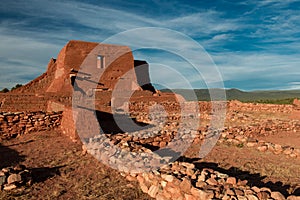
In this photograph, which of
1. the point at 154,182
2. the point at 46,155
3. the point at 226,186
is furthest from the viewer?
the point at 46,155

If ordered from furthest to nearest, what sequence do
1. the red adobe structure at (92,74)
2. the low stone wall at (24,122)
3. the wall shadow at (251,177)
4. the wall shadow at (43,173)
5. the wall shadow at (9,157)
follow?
the red adobe structure at (92,74)
the low stone wall at (24,122)
the wall shadow at (9,157)
the wall shadow at (43,173)
the wall shadow at (251,177)

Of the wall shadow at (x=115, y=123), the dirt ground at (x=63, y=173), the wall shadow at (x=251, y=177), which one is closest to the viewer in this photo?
the dirt ground at (x=63, y=173)

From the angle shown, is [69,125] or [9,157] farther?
[69,125]

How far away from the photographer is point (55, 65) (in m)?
25.2

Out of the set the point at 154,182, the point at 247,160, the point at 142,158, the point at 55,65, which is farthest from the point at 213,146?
the point at 55,65

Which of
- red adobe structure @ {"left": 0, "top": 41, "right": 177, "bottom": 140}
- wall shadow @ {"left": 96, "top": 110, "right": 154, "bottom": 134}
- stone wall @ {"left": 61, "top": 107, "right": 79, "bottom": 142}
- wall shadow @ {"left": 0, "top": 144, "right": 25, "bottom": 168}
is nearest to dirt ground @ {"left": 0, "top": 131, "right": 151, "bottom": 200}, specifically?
wall shadow @ {"left": 0, "top": 144, "right": 25, "bottom": 168}

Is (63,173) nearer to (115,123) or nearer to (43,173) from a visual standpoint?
(43,173)

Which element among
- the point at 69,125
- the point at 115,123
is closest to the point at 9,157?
the point at 69,125

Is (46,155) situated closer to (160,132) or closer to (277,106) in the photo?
(160,132)

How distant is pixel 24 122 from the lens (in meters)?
10.6

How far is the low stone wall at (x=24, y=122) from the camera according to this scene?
1034cm

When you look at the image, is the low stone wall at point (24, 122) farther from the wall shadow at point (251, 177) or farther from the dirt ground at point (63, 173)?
the wall shadow at point (251, 177)

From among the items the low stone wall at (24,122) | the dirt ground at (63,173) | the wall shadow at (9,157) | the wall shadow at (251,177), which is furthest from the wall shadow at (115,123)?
the wall shadow at (251,177)

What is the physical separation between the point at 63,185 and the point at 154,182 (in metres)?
2.07
